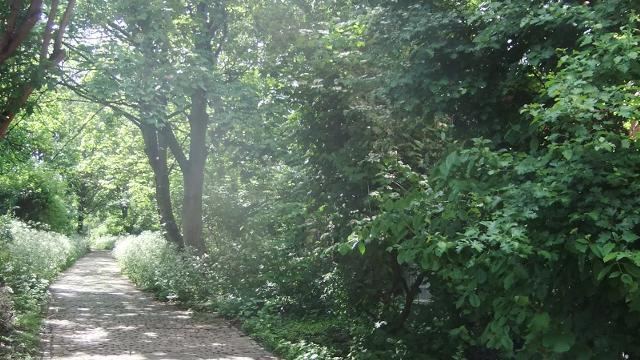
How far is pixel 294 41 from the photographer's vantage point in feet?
30.2

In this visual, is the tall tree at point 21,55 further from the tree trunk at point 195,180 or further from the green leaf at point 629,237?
the tree trunk at point 195,180

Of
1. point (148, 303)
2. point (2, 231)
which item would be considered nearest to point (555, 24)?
point (148, 303)

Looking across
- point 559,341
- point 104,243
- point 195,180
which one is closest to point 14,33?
point 559,341

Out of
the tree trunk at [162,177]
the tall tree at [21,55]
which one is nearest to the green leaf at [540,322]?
the tall tree at [21,55]

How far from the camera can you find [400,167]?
643 centimetres

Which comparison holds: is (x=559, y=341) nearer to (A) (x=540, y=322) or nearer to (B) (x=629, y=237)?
(A) (x=540, y=322)

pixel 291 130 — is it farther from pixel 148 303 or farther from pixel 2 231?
pixel 2 231

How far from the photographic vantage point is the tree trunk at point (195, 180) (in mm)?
16844

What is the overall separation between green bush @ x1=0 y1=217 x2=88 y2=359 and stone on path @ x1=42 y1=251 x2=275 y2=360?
33 cm

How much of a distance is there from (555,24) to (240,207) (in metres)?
12.1

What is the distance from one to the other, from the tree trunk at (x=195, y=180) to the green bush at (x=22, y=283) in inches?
162

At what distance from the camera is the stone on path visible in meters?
8.39

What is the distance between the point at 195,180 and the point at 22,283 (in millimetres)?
5902

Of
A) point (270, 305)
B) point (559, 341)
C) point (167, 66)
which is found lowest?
point (270, 305)
